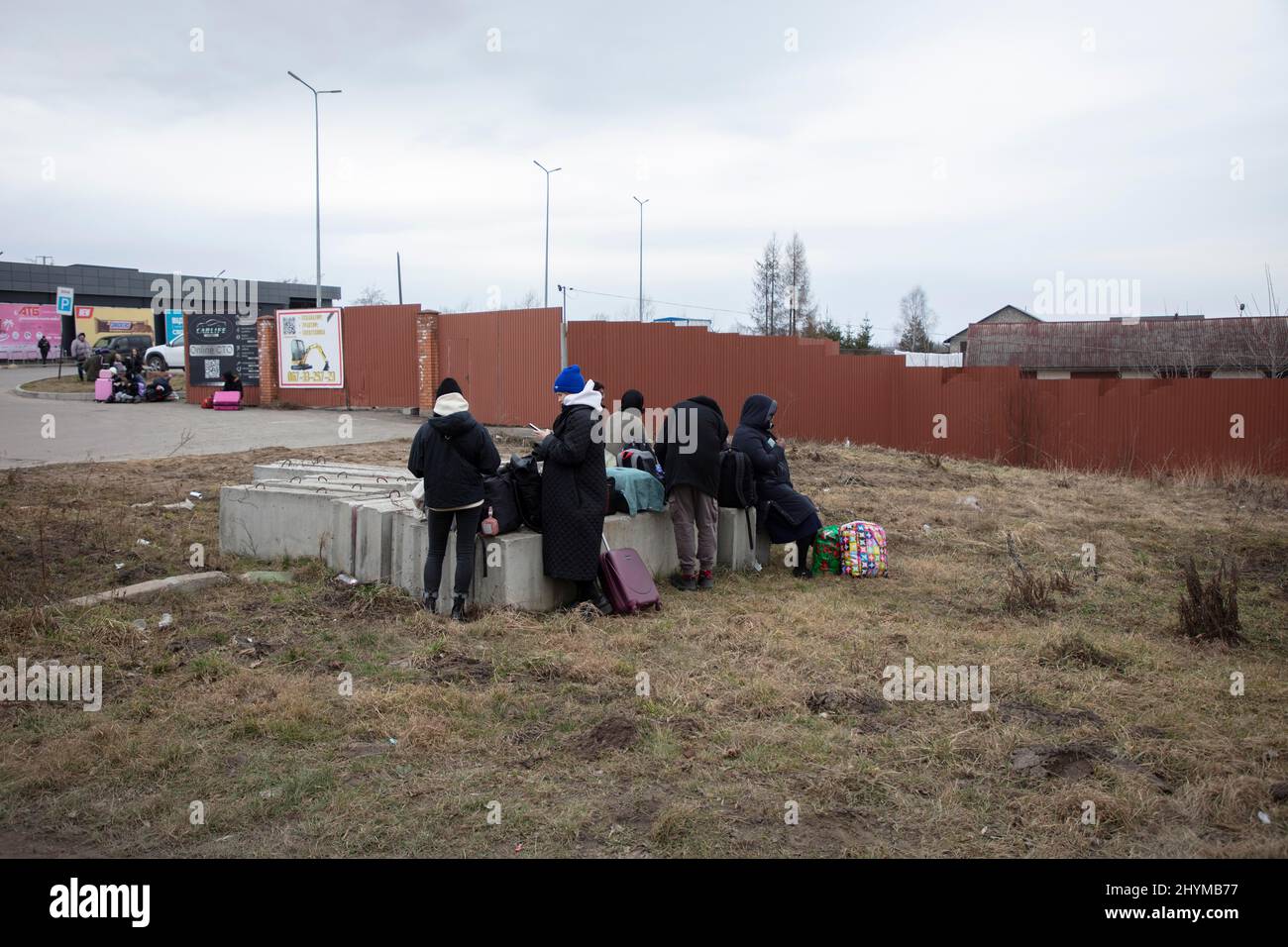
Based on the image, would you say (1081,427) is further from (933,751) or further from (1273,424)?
(933,751)

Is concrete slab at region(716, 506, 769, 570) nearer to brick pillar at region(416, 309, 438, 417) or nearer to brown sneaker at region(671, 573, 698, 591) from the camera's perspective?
brown sneaker at region(671, 573, 698, 591)

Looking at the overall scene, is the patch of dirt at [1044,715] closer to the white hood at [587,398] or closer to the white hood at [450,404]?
the white hood at [587,398]

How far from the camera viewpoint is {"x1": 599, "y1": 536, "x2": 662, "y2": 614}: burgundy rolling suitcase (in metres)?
7.76

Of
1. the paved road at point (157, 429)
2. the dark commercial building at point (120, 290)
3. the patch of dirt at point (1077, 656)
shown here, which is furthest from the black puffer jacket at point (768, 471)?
the dark commercial building at point (120, 290)

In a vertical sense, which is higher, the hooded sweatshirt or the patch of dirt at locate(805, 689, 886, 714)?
the hooded sweatshirt

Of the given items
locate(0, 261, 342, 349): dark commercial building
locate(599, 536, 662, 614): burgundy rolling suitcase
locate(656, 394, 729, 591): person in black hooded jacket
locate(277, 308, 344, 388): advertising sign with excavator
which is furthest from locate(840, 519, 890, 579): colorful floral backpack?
locate(0, 261, 342, 349): dark commercial building

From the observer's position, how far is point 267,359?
26.5m

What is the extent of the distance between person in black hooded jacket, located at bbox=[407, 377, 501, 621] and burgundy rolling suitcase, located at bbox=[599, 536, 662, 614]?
41.7 inches

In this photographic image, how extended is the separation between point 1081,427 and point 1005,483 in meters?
6.45

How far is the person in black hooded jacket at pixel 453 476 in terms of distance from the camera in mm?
7305

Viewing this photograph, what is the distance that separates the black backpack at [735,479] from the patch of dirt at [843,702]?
10.9ft

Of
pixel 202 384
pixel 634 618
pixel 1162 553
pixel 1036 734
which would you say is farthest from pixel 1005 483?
pixel 202 384

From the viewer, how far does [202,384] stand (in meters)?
27.5
